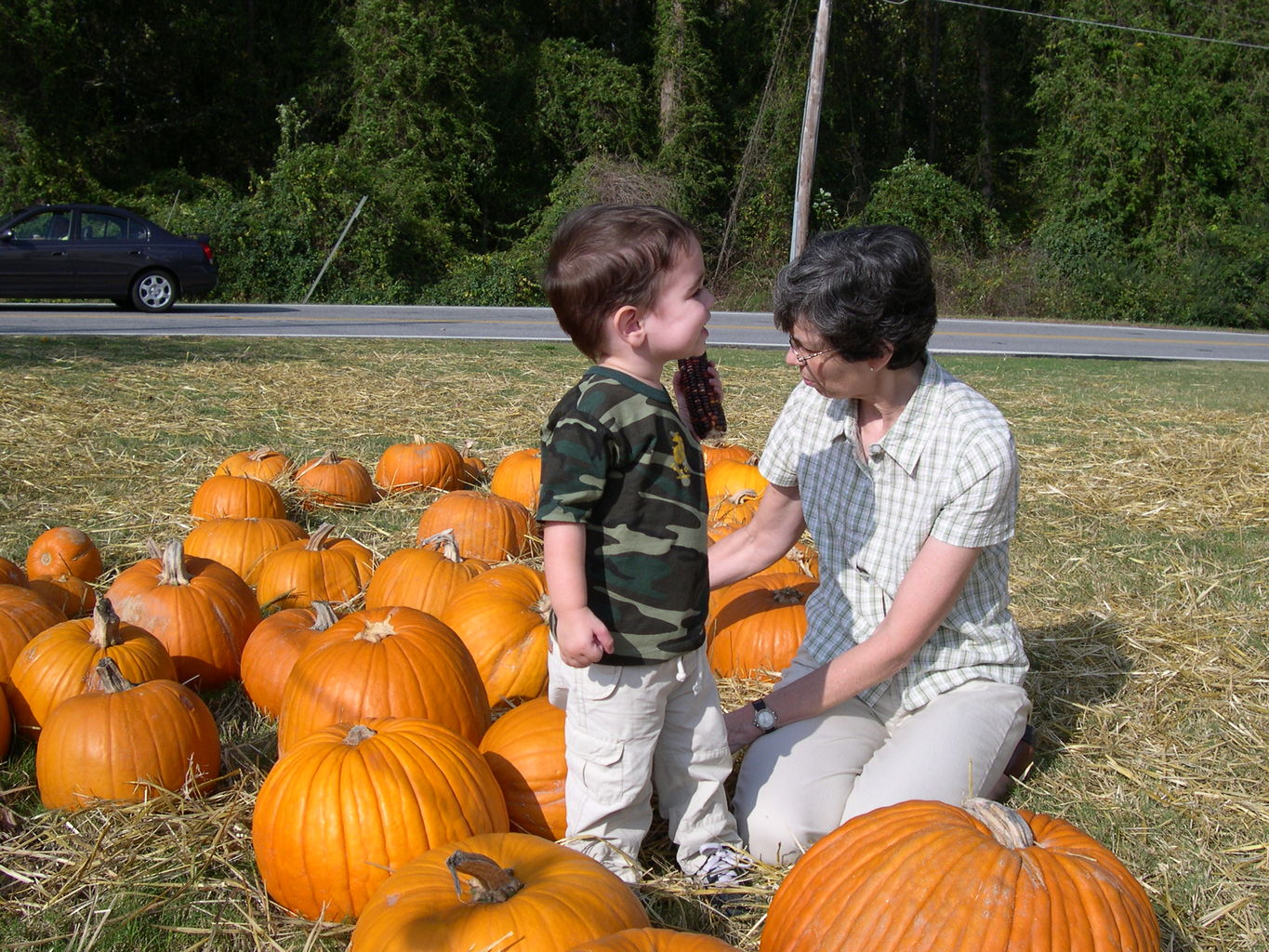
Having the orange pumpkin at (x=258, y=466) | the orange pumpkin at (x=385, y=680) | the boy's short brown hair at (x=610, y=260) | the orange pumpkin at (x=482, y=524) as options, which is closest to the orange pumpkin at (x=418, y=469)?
the orange pumpkin at (x=258, y=466)

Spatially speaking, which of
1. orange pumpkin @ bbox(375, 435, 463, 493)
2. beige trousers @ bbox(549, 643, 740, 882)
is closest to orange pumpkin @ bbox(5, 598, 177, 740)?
beige trousers @ bbox(549, 643, 740, 882)

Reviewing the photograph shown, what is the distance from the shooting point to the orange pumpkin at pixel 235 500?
4.96 meters

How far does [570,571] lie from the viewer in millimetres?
2350

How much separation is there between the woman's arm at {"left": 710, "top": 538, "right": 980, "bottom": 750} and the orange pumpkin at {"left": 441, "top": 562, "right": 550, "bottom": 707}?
844 millimetres

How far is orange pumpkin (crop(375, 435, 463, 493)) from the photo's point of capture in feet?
18.4

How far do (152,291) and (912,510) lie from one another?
16796mm

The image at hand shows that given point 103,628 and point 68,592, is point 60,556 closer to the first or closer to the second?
point 68,592

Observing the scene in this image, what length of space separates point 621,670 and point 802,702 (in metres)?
0.64

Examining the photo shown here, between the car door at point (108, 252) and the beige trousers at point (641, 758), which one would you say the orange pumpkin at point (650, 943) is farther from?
the car door at point (108, 252)

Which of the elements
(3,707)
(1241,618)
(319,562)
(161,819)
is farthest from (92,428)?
(1241,618)

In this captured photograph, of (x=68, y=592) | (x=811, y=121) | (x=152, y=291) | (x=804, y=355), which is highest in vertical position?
(x=811, y=121)

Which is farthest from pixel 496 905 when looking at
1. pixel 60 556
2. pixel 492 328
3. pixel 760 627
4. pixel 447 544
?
pixel 492 328

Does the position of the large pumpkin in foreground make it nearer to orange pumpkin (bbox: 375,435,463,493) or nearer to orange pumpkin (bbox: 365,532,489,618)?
orange pumpkin (bbox: 365,532,489,618)

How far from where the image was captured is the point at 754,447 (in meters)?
6.86
